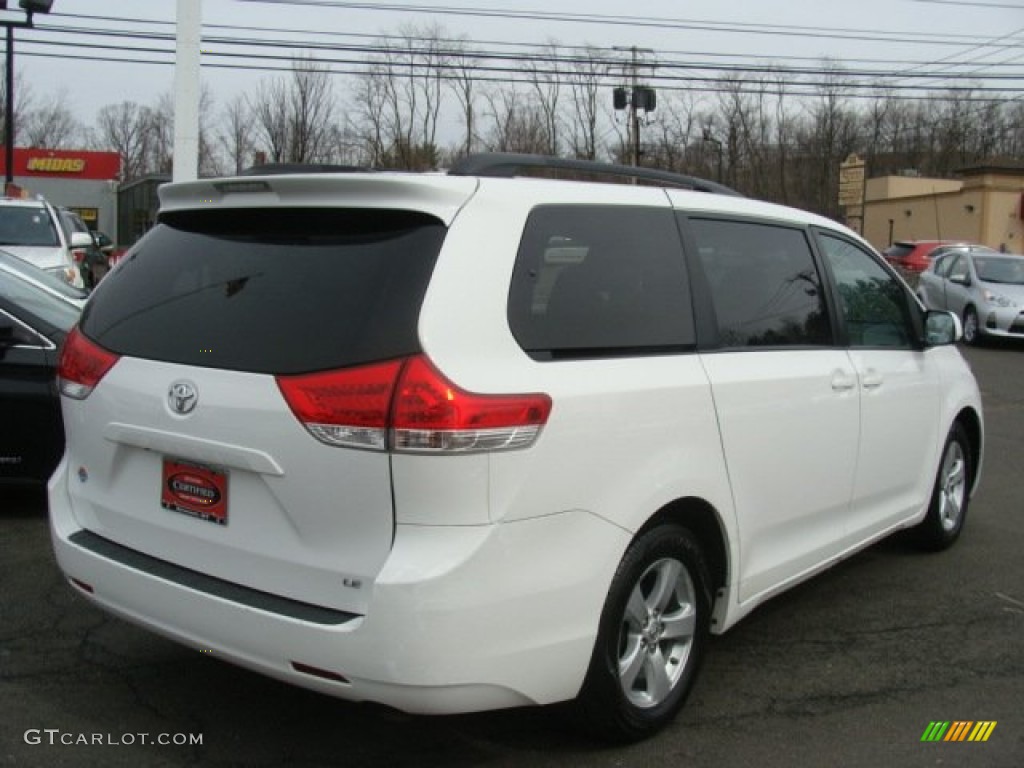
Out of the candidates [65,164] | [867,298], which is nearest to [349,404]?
[867,298]

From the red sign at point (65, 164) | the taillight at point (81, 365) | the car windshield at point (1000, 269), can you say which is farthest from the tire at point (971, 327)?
the red sign at point (65, 164)

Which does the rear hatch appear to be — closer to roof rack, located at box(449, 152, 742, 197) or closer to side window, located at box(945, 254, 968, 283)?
roof rack, located at box(449, 152, 742, 197)

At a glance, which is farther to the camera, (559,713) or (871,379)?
(871,379)

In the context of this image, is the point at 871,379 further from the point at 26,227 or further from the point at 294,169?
the point at 26,227

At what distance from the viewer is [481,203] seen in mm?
2779

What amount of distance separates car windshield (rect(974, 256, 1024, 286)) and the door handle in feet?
47.1

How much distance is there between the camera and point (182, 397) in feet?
9.25

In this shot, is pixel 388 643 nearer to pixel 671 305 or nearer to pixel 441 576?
pixel 441 576

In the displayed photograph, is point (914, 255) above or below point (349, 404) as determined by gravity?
above

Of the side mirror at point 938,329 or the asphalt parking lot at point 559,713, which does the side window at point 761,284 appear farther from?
the asphalt parking lot at point 559,713

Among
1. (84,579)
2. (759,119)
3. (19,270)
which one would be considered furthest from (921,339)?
(759,119)

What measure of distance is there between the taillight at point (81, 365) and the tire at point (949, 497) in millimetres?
4088

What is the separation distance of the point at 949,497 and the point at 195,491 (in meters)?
4.22

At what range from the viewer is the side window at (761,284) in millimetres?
3557
